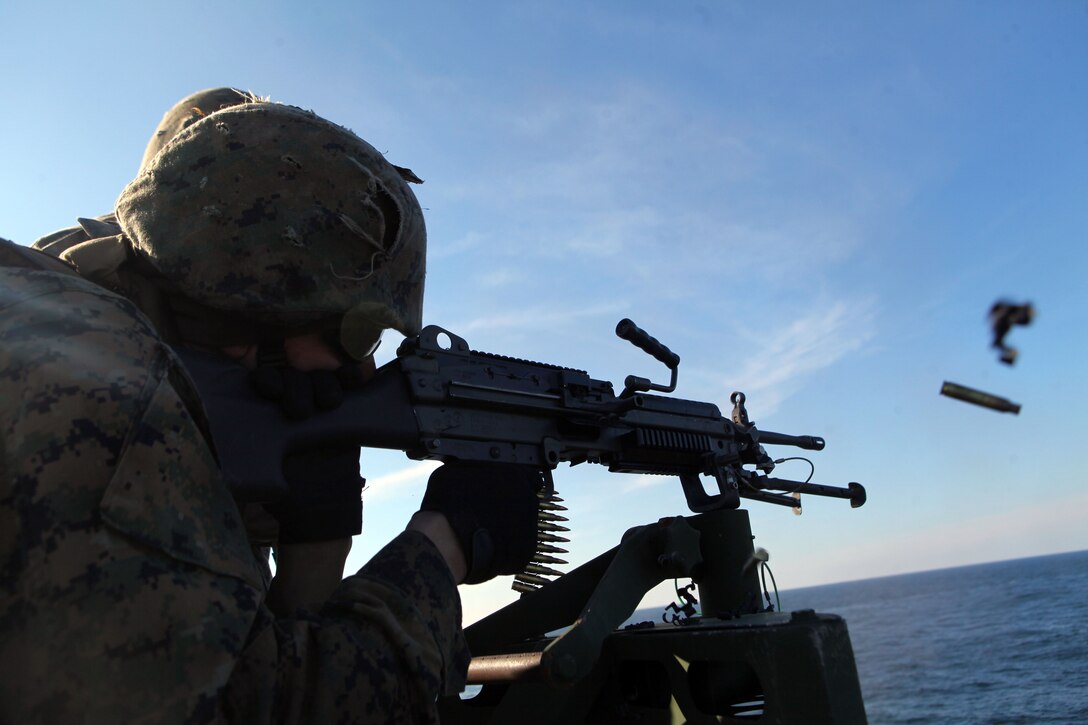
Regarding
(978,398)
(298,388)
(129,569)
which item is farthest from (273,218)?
(978,398)

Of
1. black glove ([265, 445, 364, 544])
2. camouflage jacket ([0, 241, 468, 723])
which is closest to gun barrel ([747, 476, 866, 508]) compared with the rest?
black glove ([265, 445, 364, 544])

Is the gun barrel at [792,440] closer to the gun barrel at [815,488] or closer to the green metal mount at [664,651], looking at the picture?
the gun barrel at [815,488]

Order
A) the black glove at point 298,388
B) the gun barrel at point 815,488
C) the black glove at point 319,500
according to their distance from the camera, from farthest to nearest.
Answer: the gun barrel at point 815,488 → the black glove at point 319,500 → the black glove at point 298,388

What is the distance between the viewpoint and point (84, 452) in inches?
47.4

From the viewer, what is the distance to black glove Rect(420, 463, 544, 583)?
6.42 ft

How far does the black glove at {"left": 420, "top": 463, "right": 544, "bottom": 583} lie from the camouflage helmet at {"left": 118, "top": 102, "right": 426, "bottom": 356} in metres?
0.57

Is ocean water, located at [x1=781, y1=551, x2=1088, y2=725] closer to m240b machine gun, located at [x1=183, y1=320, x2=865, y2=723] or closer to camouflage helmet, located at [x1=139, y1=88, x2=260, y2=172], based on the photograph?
m240b machine gun, located at [x1=183, y1=320, x2=865, y2=723]

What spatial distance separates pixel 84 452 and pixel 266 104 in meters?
1.41

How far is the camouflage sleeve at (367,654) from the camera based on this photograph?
132 cm

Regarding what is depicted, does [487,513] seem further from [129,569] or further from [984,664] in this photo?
[984,664]

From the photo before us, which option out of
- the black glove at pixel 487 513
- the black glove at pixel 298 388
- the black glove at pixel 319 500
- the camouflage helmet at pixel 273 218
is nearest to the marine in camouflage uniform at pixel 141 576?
the black glove at pixel 487 513

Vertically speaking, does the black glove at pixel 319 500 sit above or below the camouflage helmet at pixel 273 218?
below

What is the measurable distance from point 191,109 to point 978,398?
2.98 m

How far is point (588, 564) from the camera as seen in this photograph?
117 inches
